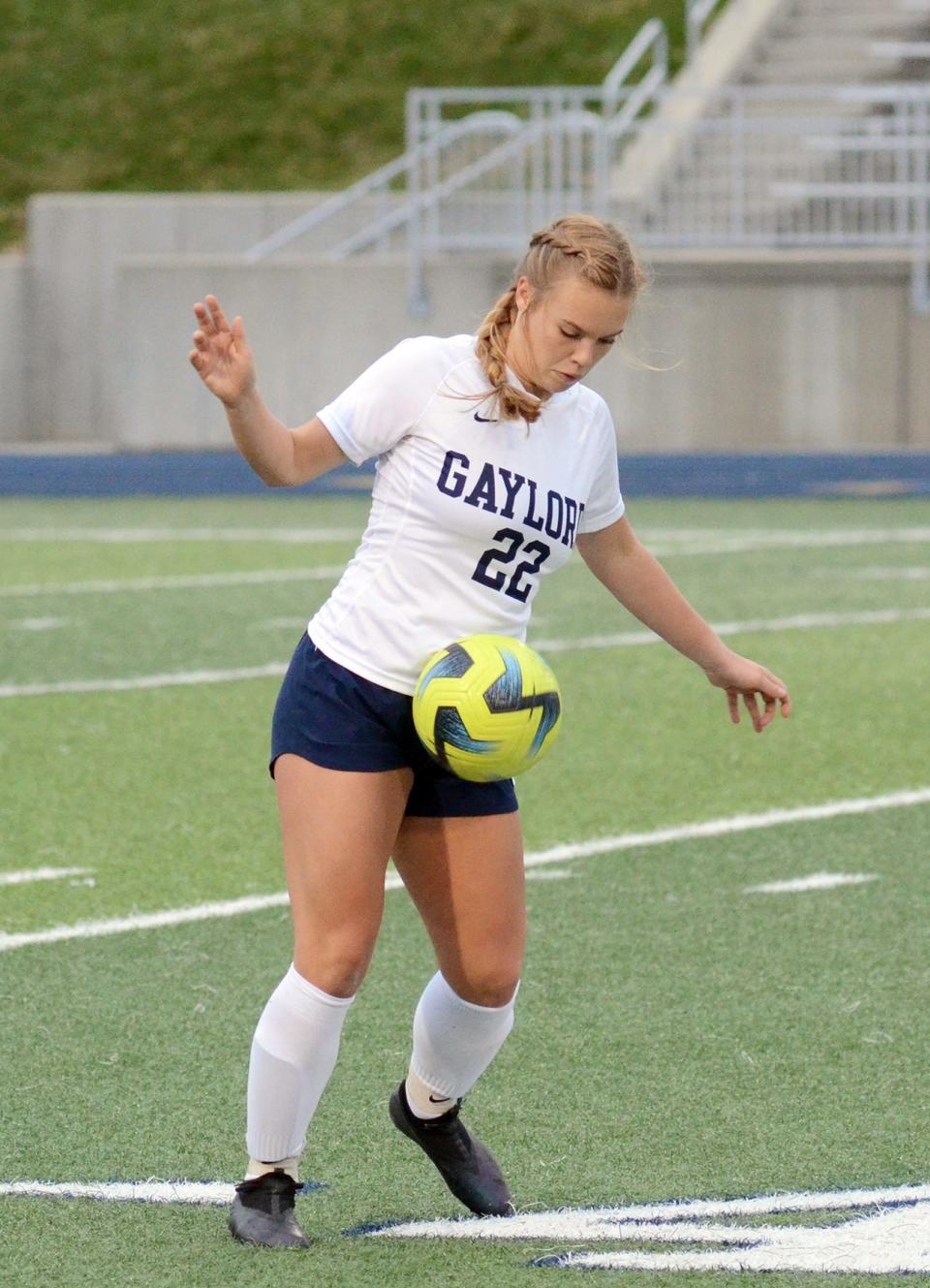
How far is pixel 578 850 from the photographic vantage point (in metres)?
7.28

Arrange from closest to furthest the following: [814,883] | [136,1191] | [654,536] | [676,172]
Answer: [136,1191], [814,883], [654,536], [676,172]

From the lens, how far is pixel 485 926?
410 cm

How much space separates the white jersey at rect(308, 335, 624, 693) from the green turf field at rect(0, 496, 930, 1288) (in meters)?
1.03

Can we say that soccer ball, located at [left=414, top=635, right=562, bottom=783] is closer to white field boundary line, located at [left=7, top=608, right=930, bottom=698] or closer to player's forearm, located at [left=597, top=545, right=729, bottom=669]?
player's forearm, located at [left=597, top=545, right=729, bottom=669]

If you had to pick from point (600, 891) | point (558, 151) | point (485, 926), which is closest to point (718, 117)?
point (558, 151)

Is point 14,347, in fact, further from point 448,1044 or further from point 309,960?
point 309,960

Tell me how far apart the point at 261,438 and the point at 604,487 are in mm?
721

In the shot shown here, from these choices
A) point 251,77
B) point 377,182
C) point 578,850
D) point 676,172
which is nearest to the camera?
point 578,850

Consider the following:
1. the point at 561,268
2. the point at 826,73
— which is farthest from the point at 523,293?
the point at 826,73

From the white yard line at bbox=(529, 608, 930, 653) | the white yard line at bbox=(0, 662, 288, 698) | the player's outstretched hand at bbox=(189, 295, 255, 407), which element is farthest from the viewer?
the white yard line at bbox=(529, 608, 930, 653)

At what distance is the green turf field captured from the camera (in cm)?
424

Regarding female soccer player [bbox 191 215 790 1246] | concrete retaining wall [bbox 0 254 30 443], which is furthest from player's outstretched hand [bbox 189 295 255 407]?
concrete retaining wall [bbox 0 254 30 443]

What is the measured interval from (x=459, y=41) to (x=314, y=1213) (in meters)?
28.5

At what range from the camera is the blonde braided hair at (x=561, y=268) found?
13.2ft
